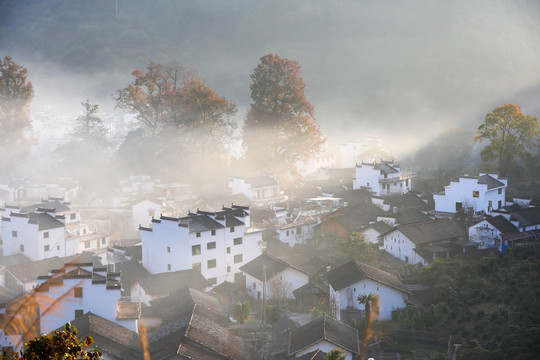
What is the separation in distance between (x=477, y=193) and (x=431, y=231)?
3600 mm

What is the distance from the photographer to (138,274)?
19047 millimetres

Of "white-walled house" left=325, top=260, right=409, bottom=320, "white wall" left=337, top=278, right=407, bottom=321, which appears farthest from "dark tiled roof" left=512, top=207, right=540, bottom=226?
"white wall" left=337, top=278, right=407, bottom=321

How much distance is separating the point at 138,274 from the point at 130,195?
484 inches

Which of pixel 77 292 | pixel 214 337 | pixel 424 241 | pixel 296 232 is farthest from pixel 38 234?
pixel 424 241

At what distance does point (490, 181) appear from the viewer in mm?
22969

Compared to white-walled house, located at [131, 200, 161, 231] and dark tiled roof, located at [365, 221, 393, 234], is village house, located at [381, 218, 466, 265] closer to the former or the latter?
dark tiled roof, located at [365, 221, 393, 234]

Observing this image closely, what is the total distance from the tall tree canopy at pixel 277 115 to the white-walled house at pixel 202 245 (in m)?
10.6

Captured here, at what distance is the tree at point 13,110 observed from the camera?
33.6 m

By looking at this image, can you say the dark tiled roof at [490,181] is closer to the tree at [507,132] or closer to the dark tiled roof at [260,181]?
the tree at [507,132]

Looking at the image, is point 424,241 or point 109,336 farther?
point 424,241

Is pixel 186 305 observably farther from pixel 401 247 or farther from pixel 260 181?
pixel 260 181

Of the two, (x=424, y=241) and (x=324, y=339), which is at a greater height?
(x=424, y=241)

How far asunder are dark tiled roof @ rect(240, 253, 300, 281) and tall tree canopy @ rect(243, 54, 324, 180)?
11.9 meters

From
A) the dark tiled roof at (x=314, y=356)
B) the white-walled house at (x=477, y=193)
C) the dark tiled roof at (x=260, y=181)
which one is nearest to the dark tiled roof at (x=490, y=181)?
the white-walled house at (x=477, y=193)
